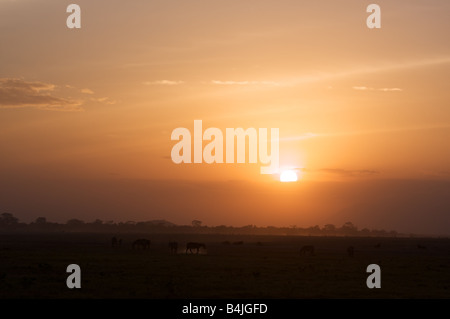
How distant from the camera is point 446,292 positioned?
31.0 metres

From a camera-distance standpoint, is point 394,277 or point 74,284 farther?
point 394,277

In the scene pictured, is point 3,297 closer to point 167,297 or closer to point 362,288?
point 167,297
